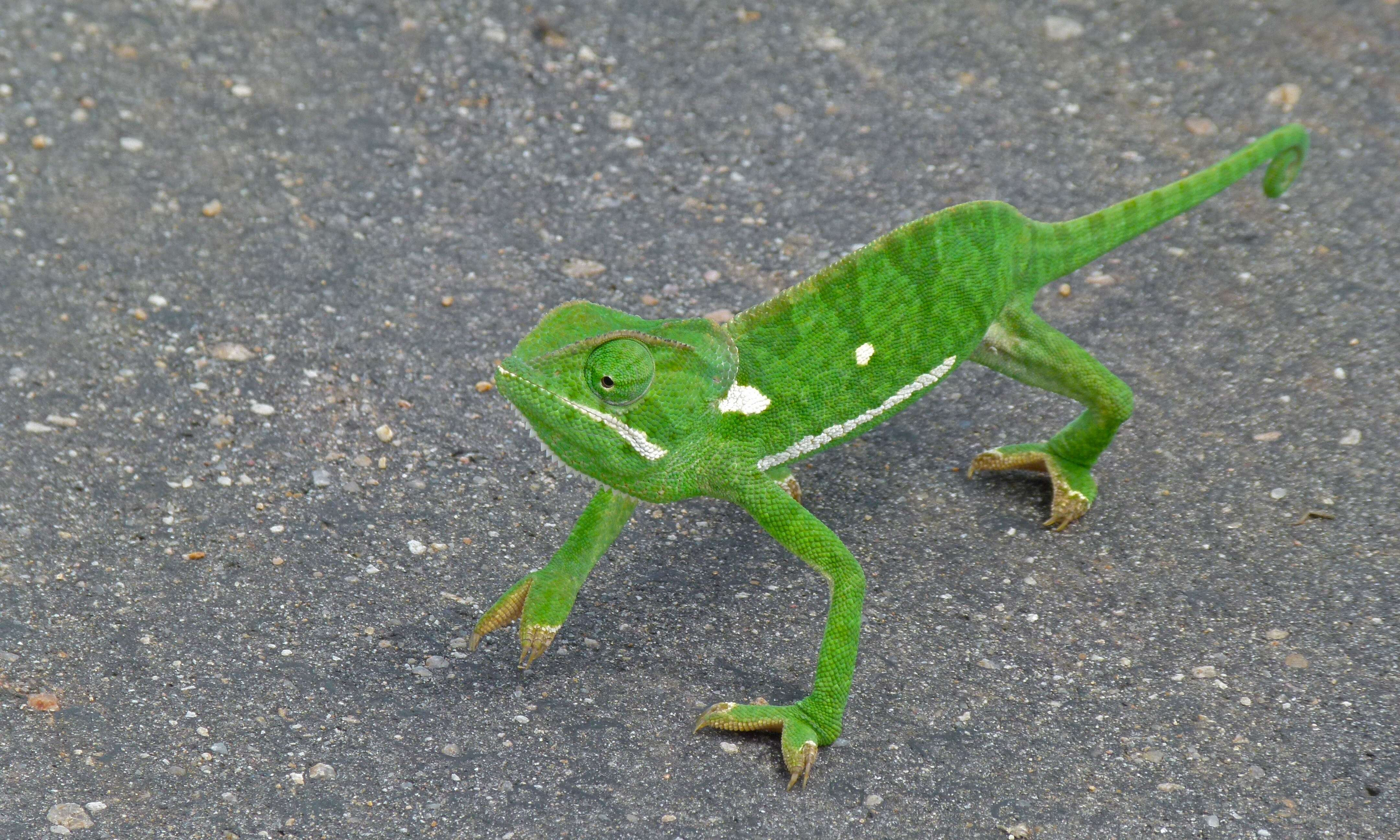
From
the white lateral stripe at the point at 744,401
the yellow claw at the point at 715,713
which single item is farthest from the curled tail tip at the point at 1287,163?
the yellow claw at the point at 715,713

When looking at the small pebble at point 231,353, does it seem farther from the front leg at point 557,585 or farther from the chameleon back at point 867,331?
the chameleon back at point 867,331

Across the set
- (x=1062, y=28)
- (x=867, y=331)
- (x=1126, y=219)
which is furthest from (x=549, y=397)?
(x=1062, y=28)

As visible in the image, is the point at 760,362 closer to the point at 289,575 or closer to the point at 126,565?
the point at 289,575

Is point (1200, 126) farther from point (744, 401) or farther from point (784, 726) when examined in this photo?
point (784, 726)

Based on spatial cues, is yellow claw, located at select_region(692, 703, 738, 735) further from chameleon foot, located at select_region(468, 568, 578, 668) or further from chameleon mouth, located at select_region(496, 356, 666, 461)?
chameleon mouth, located at select_region(496, 356, 666, 461)

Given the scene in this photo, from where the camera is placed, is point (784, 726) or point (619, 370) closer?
point (619, 370)

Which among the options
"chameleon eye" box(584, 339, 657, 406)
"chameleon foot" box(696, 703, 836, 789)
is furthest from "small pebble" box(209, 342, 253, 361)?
"chameleon foot" box(696, 703, 836, 789)
